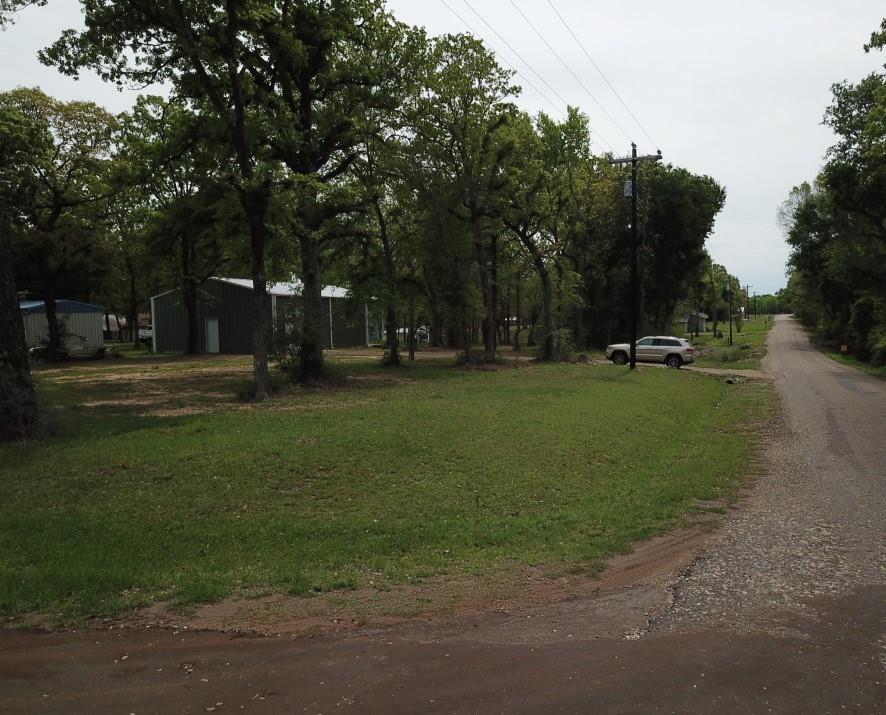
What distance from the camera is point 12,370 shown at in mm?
11133

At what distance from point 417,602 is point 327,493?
3.33m

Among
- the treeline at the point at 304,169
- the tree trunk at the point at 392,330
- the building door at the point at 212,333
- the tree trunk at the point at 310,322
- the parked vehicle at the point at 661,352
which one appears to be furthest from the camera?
the building door at the point at 212,333

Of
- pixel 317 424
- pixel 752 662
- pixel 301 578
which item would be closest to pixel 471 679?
pixel 752 662

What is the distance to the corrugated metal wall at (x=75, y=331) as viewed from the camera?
37875 mm

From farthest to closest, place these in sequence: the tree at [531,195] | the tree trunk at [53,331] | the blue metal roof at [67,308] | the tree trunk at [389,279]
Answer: the blue metal roof at [67,308] < the tree trunk at [53,331] < the tree at [531,195] < the tree trunk at [389,279]

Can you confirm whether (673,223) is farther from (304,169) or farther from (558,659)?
(558,659)

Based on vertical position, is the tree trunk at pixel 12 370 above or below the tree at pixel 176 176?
below

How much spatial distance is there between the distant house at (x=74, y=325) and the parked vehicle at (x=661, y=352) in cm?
2894

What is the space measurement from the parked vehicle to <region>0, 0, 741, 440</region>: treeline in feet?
14.0

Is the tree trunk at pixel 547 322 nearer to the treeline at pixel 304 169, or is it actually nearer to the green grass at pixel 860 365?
the treeline at pixel 304 169

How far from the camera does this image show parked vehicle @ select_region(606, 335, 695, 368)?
36562 millimetres

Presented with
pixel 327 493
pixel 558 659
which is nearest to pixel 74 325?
pixel 327 493

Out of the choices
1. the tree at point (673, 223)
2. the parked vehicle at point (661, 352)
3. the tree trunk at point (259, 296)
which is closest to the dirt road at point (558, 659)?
the tree trunk at point (259, 296)

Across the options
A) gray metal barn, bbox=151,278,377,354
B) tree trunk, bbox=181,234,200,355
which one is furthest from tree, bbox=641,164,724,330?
tree trunk, bbox=181,234,200,355
